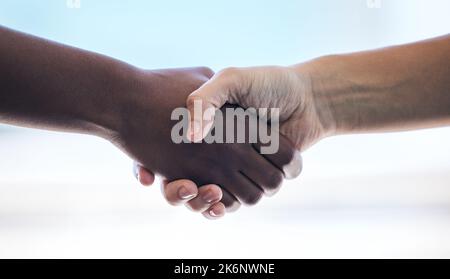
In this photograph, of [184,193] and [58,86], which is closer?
[58,86]

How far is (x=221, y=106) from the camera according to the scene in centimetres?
121

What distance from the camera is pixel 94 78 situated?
1.15 meters

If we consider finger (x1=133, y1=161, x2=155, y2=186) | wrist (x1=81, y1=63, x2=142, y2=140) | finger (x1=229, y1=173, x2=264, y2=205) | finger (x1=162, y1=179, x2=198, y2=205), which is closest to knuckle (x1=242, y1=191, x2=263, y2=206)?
finger (x1=229, y1=173, x2=264, y2=205)

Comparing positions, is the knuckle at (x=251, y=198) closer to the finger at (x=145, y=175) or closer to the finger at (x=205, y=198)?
the finger at (x=205, y=198)

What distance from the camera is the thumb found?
3.45ft

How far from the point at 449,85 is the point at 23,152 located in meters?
1.28

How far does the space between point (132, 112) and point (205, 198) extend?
27cm

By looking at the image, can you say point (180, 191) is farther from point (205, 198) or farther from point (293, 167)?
point (293, 167)

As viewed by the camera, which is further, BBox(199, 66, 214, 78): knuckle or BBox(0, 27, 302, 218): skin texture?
BBox(199, 66, 214, 78): knuckle

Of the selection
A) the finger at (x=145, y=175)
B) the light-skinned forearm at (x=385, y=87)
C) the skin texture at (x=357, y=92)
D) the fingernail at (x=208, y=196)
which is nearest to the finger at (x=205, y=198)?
the fingernail at (x=208, y=196)

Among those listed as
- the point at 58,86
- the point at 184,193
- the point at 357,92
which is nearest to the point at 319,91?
the point at 357,92

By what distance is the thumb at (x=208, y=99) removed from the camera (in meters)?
1.05

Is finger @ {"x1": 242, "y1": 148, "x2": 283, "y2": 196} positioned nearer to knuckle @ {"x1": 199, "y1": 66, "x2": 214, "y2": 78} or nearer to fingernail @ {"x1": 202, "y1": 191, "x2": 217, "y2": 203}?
fingernail @ {"x1": 202, "y1": 191, "x2": 217, "y2": 203}
